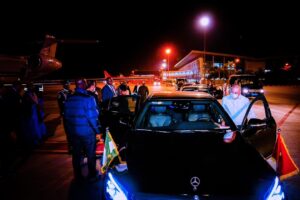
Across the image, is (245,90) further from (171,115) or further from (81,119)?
(81,119)

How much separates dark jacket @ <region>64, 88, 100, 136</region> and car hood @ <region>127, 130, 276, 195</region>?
1.55 meters

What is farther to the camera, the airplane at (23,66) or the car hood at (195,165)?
the airplane at (23,66)

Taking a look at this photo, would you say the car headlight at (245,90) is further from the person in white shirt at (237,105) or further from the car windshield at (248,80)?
the person in white shirt at (237,105)

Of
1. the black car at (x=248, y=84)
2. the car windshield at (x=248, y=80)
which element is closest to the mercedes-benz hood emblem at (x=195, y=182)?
the black car at (x=248, y=84)

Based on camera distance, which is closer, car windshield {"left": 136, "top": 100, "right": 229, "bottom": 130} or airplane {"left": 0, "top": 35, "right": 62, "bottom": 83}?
car windshield {"left": 136, "top": 100, "right": 229, "bottom": 130}

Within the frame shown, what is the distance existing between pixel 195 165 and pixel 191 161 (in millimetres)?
112

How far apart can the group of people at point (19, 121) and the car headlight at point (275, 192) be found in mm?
6155

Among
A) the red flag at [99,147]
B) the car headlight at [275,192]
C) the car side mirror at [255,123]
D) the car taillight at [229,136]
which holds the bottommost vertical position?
the red flag at [99,147]

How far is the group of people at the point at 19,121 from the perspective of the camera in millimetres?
7633

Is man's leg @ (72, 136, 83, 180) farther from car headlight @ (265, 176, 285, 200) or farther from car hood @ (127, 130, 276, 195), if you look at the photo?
car headlight @ (265, 176, 285, 200)

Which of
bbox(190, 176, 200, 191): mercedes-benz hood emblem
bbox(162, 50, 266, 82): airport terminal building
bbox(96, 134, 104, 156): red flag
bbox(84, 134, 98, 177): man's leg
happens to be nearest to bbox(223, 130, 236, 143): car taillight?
bbox(190, 176, 200, 191): mercedes-benz hood emblem

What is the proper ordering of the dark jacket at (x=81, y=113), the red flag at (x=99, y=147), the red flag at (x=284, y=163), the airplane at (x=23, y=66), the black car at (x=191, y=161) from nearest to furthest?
the black car at (x=191, y=161) < the red flag at (x=284, y=163) < the dark jacket at (x=81, y=113) < the red flag at (x=99, y=147) < the airplane at (x=23, y=66)

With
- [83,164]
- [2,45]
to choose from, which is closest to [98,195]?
[83,164]

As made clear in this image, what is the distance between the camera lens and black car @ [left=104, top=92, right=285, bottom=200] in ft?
9.86
